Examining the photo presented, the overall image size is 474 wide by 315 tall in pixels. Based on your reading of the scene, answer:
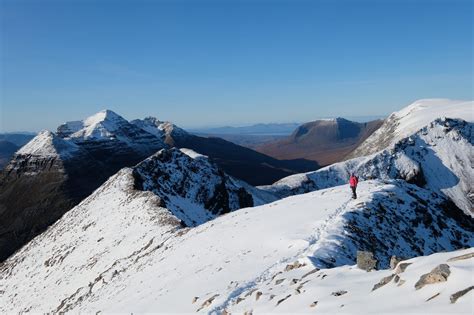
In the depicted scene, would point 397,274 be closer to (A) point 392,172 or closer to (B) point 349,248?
(B) point 349,248

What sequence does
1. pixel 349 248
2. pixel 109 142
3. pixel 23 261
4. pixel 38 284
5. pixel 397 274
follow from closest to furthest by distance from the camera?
pixel 397 274
pixel 349 248
pixel 38 284
pixel 23 261
pixel 109 142

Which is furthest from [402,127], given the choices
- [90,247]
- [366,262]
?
[366,262]

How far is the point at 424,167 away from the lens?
116 meters

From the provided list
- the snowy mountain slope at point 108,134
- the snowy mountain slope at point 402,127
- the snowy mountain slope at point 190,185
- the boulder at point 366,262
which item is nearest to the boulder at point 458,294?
the boulder at point 366,262

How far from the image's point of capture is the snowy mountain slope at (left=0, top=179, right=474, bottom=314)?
20250 millimetres

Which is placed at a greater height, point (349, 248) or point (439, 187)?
point (349, 248)

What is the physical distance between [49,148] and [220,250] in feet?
372

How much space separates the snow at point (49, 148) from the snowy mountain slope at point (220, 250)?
243ft

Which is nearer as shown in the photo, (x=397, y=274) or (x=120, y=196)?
(x=397, y=274)

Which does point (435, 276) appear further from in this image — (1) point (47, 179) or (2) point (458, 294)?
(1) point (47, 179)

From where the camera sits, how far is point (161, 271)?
1131 inches

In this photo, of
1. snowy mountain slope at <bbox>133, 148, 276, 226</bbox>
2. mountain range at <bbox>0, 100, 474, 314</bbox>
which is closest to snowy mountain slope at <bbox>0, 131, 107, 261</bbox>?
mountain range at <bbox>0, 100, 474, 314</bbox>

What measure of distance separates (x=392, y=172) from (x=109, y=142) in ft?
349

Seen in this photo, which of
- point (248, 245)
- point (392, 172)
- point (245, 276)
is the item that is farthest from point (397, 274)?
point (392, 172)
